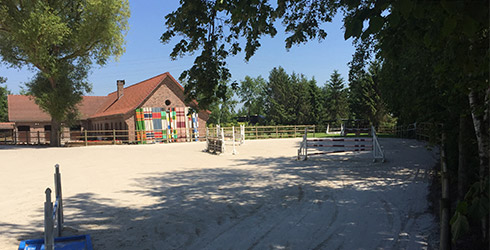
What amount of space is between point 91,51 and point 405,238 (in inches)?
1084

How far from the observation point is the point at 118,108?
35250 millimetres

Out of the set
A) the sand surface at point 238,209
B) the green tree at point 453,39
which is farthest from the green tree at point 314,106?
the green tree at point 453,39

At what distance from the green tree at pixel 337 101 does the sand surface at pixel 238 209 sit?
1986 inches

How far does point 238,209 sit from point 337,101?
56.5 metres

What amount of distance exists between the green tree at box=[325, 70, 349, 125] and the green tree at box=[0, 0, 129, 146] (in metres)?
42.8

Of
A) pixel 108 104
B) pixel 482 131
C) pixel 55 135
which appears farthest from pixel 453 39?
pixel 108 104

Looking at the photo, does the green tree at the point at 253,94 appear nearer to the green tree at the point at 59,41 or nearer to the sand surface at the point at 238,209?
the green tree at the point at 59,41

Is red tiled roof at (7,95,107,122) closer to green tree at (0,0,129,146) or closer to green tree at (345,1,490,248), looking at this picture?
green tree at (0,0,129,146)

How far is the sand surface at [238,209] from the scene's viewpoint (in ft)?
15.6

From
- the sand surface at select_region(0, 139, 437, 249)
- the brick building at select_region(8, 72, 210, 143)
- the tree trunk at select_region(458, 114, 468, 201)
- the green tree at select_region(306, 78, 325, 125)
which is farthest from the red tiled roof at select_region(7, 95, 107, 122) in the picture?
the tree trunk at select_region(458, 114, 468, 201)

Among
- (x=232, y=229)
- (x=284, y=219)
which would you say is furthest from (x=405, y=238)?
(x=232, y=229)

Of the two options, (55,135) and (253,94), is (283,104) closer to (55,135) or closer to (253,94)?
(253,94)

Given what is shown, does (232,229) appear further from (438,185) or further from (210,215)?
(438,185)

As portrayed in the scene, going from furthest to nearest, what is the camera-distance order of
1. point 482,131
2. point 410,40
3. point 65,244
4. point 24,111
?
1. point 24,111
2. point 482,131
3. point 65,244
4. point 410,40
